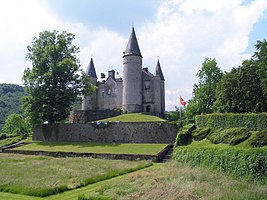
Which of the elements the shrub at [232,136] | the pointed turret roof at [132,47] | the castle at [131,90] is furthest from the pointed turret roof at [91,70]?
the shrub at [232,136]

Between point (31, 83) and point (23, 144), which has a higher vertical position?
point (31, 83)

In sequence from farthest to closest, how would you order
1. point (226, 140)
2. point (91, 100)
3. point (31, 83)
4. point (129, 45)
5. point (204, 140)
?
point (91, 100) < point (129, 45) < point (31, 83) < point (204, 140) < point (226, 140)

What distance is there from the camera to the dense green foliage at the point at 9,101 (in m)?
107

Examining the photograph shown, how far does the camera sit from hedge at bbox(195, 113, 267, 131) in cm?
2664

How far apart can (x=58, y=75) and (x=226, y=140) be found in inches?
1099

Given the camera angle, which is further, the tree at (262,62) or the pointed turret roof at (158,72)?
the pointed turret roof at (158,72)

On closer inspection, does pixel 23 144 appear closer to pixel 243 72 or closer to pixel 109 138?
pixel 109 138

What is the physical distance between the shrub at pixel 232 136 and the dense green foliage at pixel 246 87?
14.3 m

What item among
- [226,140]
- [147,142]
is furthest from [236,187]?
[147,142]

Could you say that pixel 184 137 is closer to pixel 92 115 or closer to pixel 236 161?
pixel 236 161

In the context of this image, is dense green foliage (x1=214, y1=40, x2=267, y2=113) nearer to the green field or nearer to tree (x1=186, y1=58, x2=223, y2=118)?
tree (x1=186, y1=58, x2=223, y2=118)

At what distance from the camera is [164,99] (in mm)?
60906

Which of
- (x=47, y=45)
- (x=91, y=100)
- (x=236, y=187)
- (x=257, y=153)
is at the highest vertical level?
(x=47, y=45)

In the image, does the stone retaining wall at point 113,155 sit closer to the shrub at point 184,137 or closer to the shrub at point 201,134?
the shrub at point 184,137
